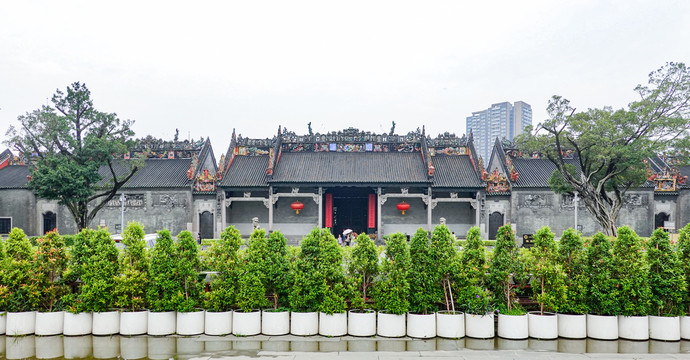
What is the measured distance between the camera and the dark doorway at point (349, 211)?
2839cm

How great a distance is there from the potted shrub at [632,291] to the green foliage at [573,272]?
0.63m

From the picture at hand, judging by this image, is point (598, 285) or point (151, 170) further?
point (151, 170)

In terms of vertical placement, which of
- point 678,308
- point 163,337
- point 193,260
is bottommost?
point 163,337

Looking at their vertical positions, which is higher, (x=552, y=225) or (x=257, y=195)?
(x=257, y=195)

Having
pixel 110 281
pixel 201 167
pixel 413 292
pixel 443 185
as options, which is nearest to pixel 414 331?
pixel 413 292

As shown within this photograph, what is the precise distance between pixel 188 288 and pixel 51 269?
10.6 feet

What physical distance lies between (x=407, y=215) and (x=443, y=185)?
3.25 m

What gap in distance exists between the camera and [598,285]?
868 cm

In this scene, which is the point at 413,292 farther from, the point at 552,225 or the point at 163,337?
the point at 552,225

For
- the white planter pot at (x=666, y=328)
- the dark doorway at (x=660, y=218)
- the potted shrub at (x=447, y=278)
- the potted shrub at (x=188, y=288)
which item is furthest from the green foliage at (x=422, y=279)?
the dark doorway at (x=660, y=218)

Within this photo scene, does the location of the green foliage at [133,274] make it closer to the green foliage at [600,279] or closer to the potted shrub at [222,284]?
the potted shrub at [222,284]

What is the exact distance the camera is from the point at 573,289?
8766mm

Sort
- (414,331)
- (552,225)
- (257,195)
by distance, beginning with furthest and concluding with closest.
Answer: (257,195) < (552,225) < (414,331)

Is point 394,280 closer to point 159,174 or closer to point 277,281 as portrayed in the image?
point 277,281
